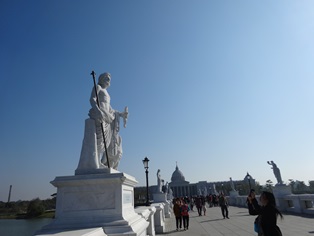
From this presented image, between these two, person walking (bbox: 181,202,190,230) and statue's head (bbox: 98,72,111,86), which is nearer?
statue's head (bbox: 98,72,111,86)

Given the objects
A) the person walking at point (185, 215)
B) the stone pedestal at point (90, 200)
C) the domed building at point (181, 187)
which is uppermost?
the domed building at point (181, 187)

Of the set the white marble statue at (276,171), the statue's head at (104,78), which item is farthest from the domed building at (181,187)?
the statue's head at (104,78)

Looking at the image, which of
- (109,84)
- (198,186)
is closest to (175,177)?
(198,186)

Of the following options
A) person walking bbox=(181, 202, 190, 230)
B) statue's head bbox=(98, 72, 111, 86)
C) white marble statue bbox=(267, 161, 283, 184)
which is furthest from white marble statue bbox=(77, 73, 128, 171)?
white marble statue bbox=(267, 161, 283, 184)

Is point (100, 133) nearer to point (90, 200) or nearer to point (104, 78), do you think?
point (90, 200)

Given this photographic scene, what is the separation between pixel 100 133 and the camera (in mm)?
6332

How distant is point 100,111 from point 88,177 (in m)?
1.65

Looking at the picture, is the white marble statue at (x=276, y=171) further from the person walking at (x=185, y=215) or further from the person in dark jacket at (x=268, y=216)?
the person in dark jacket at (x=268, y=216)

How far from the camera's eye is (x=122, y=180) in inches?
206

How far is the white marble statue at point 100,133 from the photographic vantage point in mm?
5895

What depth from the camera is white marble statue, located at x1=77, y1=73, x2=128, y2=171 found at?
5.89 m

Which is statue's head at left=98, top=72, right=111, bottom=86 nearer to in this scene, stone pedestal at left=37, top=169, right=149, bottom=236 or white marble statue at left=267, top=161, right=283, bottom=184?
stone pedestal at left=37, top=169, right=149, bottom=236

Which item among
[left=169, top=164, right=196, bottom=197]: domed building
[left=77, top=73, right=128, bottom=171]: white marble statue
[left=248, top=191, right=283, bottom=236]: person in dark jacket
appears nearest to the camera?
[left=248, top=191, right=283, bottom=236]: person in dark jacket

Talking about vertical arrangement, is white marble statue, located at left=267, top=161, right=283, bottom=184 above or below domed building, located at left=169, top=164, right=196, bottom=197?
below
